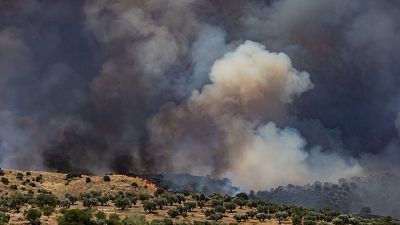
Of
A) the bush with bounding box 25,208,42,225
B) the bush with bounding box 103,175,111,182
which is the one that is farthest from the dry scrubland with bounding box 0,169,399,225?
the bush with bounding box 25,208,42,225

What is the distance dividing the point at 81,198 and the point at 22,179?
101 feet

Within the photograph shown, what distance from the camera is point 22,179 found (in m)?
124

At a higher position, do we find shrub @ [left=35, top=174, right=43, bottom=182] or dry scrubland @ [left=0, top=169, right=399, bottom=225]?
shrub @ [left=35, top=174, right=43, bottom=182]

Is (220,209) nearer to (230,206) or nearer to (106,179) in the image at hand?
(230,206)

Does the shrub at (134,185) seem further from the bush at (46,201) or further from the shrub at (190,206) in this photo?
the bush at (46,201)

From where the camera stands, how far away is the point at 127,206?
92.9 meters

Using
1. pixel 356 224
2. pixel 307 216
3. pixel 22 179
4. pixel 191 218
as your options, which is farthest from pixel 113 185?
pixel 356 224

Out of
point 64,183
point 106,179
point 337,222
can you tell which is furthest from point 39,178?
point 337,222

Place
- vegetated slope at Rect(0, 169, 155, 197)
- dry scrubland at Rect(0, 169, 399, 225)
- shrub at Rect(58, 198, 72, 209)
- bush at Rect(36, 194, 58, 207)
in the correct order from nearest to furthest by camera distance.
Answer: dry scrubland at Rect(0, 169, 399, 225)
shrub at Rect(58, 198, 72, 209)
bush at Rect(36, 194, 58, 207)
vegetated slope at Rect(0, 169, 155, 197)

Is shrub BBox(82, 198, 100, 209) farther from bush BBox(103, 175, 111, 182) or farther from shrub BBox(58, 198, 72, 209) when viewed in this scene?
bush BBox(103, 175, 111, 182)

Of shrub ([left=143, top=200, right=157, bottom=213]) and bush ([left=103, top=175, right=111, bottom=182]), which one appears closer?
shrub ([left=143, top=200, right=157, bottom=213])

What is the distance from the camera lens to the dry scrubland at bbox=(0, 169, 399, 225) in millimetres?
75325

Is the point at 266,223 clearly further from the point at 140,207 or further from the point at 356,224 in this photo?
the point at 140,207

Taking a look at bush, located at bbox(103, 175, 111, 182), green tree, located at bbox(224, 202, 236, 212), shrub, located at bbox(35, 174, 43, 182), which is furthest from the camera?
bush, located at bbox(103, 175, 111, 182)
